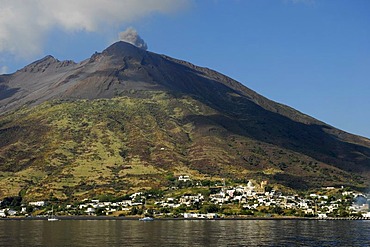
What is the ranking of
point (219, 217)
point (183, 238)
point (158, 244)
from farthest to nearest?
point (219, 217) → point (183, 238) → point (158, 244)

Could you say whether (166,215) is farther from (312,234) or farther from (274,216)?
(312,234)

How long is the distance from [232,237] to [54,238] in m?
36.0

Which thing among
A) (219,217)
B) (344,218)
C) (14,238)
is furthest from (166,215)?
(14,238)

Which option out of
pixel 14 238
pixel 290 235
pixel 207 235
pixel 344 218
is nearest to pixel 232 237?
pixel 207 235

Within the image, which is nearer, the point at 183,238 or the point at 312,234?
the point at 183,238

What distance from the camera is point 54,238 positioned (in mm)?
103562

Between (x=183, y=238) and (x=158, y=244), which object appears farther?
(x=183, y=238)

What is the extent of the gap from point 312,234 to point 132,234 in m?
40.0

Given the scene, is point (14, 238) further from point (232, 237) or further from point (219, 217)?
point (219, 217)

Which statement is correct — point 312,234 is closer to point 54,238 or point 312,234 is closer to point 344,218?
point 54,238

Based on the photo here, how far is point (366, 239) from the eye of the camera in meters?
105

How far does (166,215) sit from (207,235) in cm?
8960

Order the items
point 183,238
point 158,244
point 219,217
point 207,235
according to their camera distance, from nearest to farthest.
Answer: point 158,244
point 183,238
point 207,235
point 219,217

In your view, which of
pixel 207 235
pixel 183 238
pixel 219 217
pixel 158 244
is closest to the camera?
pixel 158 244
